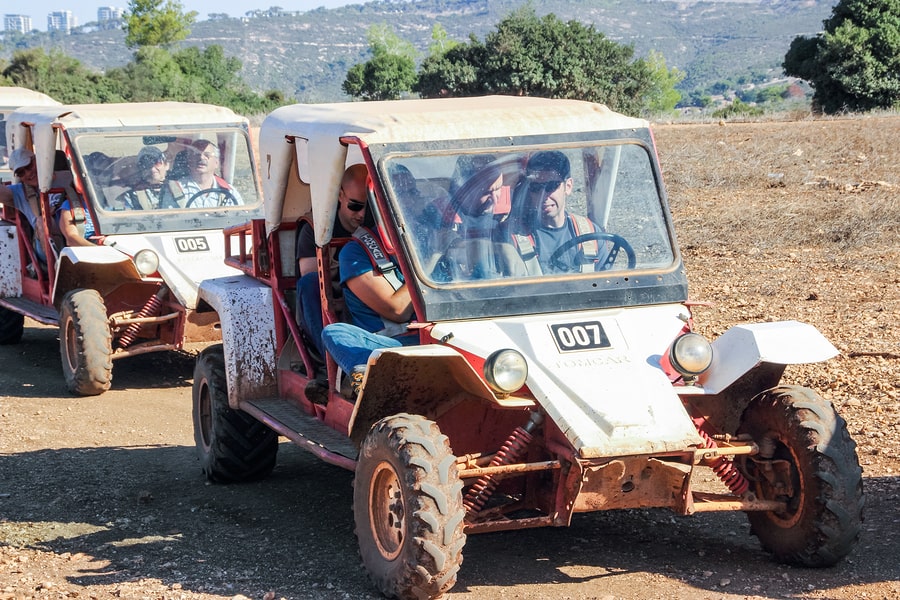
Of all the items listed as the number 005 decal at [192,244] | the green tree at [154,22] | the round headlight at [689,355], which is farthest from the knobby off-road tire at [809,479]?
the green tree at [154,22]

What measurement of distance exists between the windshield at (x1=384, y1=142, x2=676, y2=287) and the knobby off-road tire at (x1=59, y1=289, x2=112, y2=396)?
183 inches

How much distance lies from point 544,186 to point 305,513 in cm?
213

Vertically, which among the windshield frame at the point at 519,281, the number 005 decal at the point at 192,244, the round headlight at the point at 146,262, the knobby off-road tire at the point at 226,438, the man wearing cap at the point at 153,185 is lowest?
the knobby off-road tire at the point at 226,438

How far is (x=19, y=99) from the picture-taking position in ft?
59.4

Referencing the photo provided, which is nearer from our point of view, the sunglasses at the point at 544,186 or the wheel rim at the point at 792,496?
the wheel rim at the point at 792,496

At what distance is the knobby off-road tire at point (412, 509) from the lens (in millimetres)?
4797

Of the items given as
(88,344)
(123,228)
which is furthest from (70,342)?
(123,228)

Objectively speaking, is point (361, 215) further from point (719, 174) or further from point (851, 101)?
point (851, 101)

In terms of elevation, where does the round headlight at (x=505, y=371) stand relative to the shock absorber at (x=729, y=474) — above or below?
above

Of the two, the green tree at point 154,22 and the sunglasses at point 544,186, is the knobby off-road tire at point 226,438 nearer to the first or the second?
the sunglasses at point 544,186

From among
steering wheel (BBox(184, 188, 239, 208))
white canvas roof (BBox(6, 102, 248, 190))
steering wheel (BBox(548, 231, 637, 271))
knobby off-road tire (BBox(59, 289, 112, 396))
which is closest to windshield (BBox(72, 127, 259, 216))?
steering wheel (BBox(184, 188, 239, 208))

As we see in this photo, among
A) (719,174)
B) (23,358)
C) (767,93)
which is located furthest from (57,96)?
(767,93)

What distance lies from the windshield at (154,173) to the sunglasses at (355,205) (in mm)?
4409

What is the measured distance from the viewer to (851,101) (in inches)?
1785
